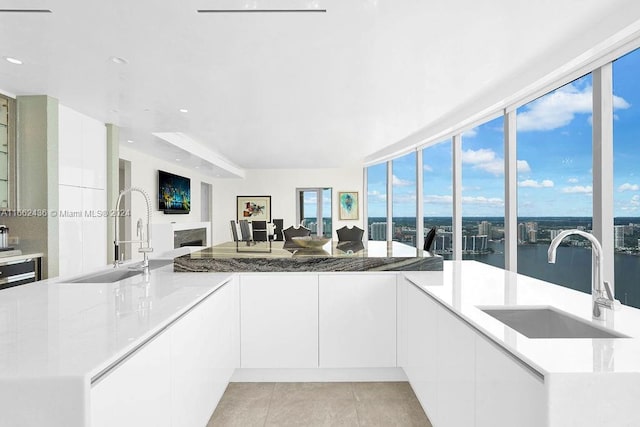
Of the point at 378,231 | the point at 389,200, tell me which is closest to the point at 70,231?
the point at 389,200

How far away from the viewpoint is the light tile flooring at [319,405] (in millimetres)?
2318

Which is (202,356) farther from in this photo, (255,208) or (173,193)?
(255,208)

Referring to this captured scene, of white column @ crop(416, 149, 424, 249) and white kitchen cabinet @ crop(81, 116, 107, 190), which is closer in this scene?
white kitchen cabinet @ crop(81, 116, 107, 190)

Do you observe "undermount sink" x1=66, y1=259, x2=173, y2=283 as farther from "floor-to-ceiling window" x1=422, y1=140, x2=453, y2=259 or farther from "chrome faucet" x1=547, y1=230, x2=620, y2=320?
"floor-to-ceiling window" x1=422, y1=140, x2=453, y2=259

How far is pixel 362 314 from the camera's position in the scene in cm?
269

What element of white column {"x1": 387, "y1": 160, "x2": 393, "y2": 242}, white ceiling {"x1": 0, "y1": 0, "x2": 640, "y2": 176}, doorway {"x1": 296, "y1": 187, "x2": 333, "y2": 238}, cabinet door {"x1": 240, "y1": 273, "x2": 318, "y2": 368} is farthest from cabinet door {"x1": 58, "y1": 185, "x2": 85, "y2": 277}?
doorway {"x1": 296, "y1": 187, "x2": 333, "y2": 238}

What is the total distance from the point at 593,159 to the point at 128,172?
21.6 feet

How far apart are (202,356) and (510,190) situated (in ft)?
11.3

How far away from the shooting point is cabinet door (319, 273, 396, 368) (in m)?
2.69

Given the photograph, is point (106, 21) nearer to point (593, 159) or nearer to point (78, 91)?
point (78, 91)

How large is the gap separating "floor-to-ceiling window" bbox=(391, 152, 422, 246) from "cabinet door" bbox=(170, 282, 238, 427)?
210 inches

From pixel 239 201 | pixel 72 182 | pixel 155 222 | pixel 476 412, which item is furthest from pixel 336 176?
pixel 476 412

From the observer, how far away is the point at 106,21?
2.32 m

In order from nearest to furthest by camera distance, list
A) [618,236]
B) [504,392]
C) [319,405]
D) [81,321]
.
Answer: [504,392], [81,321], [319,405], [618,236]
